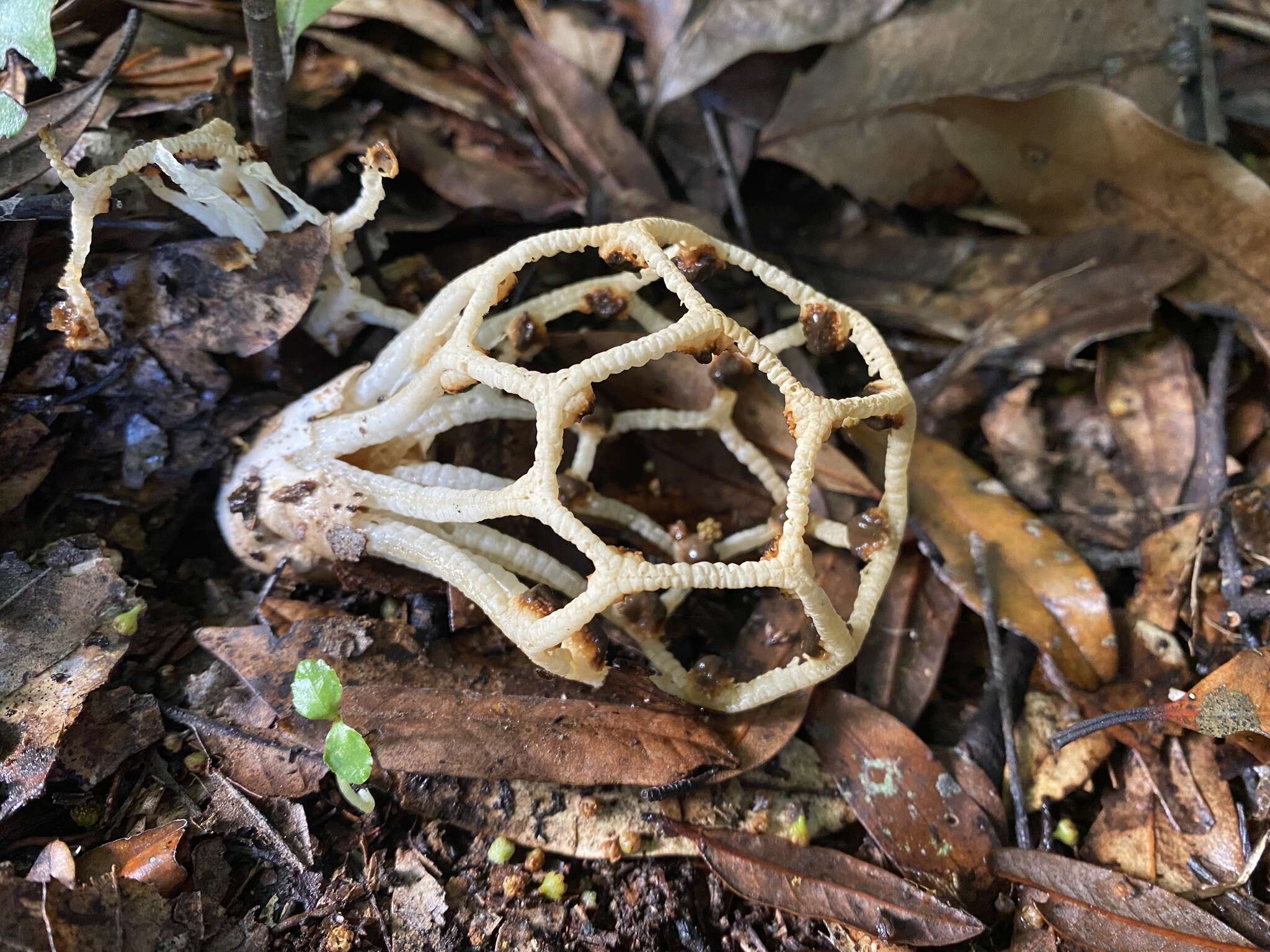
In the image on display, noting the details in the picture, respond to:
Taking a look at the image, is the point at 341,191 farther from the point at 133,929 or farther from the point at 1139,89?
the point at 1139,89

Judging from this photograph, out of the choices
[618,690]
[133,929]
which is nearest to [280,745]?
[133,929]

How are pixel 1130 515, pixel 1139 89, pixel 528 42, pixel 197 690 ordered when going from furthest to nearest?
pixel 528 42 → pixel 1139 89 → pixel 1130 515 → pixel 197 690

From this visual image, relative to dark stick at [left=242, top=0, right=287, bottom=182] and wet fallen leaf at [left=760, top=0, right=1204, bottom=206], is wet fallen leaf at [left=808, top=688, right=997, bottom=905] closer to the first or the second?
wet fallen leaf at [left=760, top=0, right=1204, bottom=206]

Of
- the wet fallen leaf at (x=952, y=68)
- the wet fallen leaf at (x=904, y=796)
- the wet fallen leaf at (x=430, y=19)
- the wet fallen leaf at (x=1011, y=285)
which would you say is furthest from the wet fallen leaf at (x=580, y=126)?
the wet fallen leaf at (x=904, y=796)

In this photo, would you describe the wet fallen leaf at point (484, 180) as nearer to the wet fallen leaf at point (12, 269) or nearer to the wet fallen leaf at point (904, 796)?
the wet fallen leaf at point (12, 269)

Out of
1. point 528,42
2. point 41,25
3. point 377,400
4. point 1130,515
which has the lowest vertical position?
point 1130,515

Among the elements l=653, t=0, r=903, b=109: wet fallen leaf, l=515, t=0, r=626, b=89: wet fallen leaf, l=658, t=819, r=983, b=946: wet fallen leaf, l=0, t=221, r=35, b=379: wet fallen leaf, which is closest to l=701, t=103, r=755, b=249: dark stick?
l=653, t=0, r=903, b=109: wet fallen leaf
